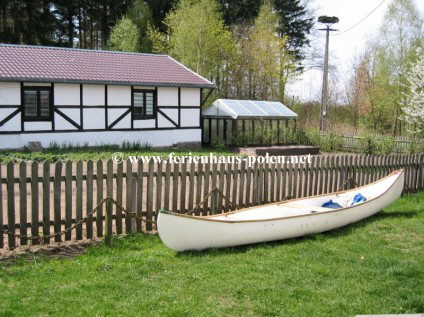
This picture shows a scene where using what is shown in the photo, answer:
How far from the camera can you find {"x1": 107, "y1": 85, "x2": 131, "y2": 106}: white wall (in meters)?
20.7

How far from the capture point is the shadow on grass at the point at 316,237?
617cm

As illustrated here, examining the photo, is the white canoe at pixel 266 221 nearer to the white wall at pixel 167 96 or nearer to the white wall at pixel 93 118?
the white wall at pixel 93 118

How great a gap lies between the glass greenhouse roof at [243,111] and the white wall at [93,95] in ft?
18.2

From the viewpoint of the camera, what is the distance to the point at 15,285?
4930 millimetres

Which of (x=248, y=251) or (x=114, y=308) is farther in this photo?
(x=248, y=251)

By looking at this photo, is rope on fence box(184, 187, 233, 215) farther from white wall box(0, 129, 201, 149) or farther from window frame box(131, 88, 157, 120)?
window frame box(131, 88, 157, 120)

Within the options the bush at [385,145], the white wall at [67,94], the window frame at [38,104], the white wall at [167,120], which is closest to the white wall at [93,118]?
the white wall at [67,94]

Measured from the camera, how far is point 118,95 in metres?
20.9

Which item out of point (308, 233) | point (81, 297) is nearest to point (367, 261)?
point (308, 233)

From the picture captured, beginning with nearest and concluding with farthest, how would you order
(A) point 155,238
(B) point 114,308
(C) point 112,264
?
(B) point 114,308, (C) point 112,264, (A) point 155,238

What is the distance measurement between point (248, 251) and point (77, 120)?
1512cm

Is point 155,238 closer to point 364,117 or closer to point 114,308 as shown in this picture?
point 114,308

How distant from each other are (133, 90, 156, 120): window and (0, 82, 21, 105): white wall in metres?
5.15

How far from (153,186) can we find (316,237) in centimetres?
299
